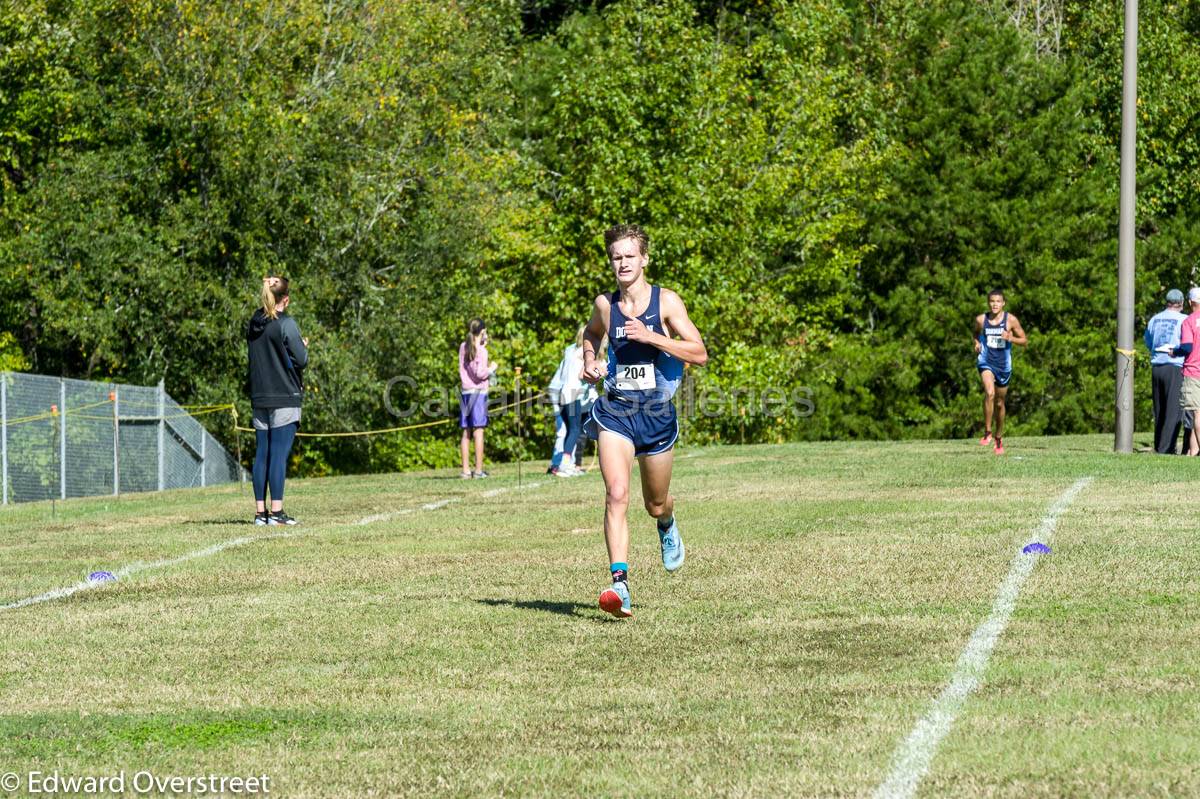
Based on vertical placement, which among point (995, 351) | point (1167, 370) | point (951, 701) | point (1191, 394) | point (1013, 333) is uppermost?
point (1013, 333)

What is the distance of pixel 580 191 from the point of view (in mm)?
40312

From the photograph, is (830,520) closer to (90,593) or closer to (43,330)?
(90,593)

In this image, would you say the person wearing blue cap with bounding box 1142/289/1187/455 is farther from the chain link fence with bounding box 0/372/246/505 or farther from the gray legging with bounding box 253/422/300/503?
the chain link fence with bounding box 0/372/246/505

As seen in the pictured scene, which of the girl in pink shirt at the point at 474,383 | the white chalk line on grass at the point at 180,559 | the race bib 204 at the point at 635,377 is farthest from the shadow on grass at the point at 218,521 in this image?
the race bib 204 at the point at 635,377

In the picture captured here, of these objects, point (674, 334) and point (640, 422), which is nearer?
point (640, 422)

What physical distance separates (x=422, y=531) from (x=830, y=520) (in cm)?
318

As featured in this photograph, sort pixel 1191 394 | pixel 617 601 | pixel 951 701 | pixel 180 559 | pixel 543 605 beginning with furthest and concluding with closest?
pixel 1191 394
pixel 180 559
pixel 543 605
pixel 617 601
pixel 951 701

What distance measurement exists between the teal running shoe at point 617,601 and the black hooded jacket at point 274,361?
6572 mm

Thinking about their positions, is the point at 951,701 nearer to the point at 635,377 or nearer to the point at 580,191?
the point at 635,377

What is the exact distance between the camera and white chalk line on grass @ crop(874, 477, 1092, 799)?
5063mm

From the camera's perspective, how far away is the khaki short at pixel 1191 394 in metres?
20.3

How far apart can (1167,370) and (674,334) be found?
1402cm

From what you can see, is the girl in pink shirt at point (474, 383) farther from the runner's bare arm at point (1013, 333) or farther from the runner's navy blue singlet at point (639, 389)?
the runner's navy blue singlet at point (639, 389)

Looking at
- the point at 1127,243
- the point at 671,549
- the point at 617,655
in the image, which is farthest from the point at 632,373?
the point at 1127,243
